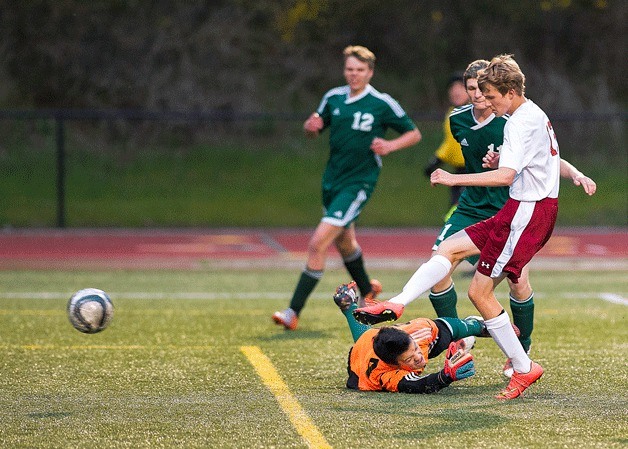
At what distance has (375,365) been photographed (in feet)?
23.1

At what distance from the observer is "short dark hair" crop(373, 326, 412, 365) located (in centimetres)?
671

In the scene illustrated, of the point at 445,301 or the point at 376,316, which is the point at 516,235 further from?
the point at 445,301

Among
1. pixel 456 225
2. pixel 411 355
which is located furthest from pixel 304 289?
pixel 411 355

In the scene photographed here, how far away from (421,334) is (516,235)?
915 millimetres

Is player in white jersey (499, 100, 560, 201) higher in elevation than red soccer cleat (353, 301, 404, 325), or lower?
higher

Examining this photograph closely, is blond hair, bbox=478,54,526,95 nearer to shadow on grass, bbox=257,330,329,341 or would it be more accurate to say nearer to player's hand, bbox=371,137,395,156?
player's hand, bbox=371,137,395,156

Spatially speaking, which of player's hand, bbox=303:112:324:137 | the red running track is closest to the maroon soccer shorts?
player's hand, bbox=303:112:324:137

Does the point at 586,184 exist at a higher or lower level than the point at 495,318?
higher

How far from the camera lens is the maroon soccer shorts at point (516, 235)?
21.6 ft

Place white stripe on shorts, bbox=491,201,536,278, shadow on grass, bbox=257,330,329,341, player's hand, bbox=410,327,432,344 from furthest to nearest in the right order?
shadow on grass, bbox=257,330,329,341 → player's hand, bbox=410,327,432,344 → white stripe on shorts, bbox=491,201,536,278

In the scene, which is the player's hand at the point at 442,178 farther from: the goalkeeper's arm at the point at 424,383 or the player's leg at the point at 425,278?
the goalkeeper's arm at the point at 424,383

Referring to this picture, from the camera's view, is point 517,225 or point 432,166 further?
point 432,166

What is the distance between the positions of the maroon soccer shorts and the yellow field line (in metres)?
1.33

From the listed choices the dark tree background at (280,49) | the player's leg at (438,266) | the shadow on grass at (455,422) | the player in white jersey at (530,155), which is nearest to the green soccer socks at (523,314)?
the player's leg at (438,266)
